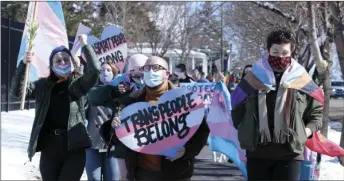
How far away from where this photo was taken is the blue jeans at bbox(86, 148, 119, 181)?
253 inches

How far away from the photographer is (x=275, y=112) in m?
4.35

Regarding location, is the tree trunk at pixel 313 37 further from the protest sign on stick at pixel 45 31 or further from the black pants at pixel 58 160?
the black pants at pixel 58 160

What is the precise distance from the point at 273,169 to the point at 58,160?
5.83 feet

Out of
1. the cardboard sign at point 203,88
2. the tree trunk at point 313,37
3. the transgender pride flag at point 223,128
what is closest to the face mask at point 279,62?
the transgender pride flag at point 223,128

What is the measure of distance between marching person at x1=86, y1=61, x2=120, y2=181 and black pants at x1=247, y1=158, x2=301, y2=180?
227cm

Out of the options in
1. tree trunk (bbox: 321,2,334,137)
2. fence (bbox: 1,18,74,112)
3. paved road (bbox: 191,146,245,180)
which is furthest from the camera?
fence (bbox: 1,18,74,112)

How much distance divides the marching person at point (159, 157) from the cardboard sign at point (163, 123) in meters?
0.06

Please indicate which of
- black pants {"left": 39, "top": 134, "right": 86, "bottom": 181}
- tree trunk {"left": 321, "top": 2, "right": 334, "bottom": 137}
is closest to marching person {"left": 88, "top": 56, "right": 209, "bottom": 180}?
black pants {"left": 39, "top": 134, "right": 86, "bottom": 181}

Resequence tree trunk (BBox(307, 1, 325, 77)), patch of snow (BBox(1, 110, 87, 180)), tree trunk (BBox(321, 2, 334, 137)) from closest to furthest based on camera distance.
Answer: patch of snow (BBox(1, 110, 87, 180)) → tree trunk (BBox(307, 1, 325, 77)) → tree trunk (BBox(321, 2, 334, 137))

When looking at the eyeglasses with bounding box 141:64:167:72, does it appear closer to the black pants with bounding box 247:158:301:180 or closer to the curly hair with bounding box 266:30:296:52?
the curly hair with bounding box 266:30:296:52

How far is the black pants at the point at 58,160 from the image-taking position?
16.0ft

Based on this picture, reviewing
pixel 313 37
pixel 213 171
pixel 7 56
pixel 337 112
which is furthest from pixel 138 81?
pixel 337 112

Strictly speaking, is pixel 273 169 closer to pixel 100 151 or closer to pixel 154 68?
pixel 154 68

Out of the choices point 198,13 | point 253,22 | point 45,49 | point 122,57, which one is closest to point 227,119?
point 122,57
